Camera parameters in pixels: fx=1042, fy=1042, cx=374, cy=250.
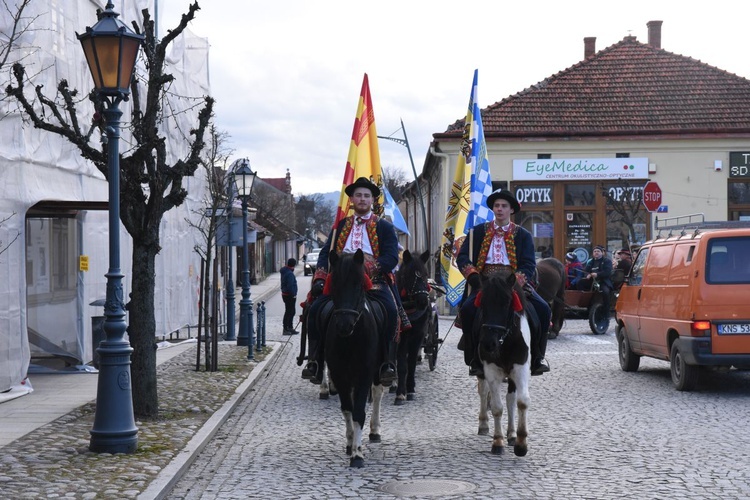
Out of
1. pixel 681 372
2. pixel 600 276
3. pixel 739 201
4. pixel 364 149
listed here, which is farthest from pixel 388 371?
pixel 739 201

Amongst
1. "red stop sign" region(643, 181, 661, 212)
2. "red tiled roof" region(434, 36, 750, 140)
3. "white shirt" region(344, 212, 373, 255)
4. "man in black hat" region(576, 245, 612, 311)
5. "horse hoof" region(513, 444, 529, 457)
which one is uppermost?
"red tiled roof" region(434, 36, 750, 140)

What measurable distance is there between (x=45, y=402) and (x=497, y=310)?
6412 millimetres

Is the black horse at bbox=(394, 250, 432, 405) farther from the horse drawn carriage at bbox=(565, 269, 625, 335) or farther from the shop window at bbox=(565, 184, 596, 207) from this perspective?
the shop window at bbox=(565, 184, 596, 207)

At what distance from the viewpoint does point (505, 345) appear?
9164 mm

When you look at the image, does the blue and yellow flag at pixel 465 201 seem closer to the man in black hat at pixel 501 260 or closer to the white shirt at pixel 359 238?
the man in black hat at pixel 501 260

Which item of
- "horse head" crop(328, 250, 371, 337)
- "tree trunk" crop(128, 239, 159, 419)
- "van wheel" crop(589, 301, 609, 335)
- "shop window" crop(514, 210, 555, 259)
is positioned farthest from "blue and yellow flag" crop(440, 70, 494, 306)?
"shop window" crop(514, 210, 555, 259)

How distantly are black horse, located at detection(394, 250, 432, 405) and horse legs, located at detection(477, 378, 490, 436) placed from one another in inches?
101

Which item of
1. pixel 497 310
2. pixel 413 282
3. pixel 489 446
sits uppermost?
pixel 413 282

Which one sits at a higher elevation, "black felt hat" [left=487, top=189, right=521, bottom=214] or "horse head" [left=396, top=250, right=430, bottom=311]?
"black felt hat" [left=487, top=189, right=521, bottom=214]

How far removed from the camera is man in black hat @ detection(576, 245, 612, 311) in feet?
77.9

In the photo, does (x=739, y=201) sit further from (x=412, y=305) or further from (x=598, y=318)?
(x=412, y=305)

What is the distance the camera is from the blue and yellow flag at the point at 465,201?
16.1 metres

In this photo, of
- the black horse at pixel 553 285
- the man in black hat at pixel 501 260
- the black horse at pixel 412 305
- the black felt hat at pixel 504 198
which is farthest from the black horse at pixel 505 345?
the black horse at pixel 553 285

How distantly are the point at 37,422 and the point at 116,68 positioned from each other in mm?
4005
